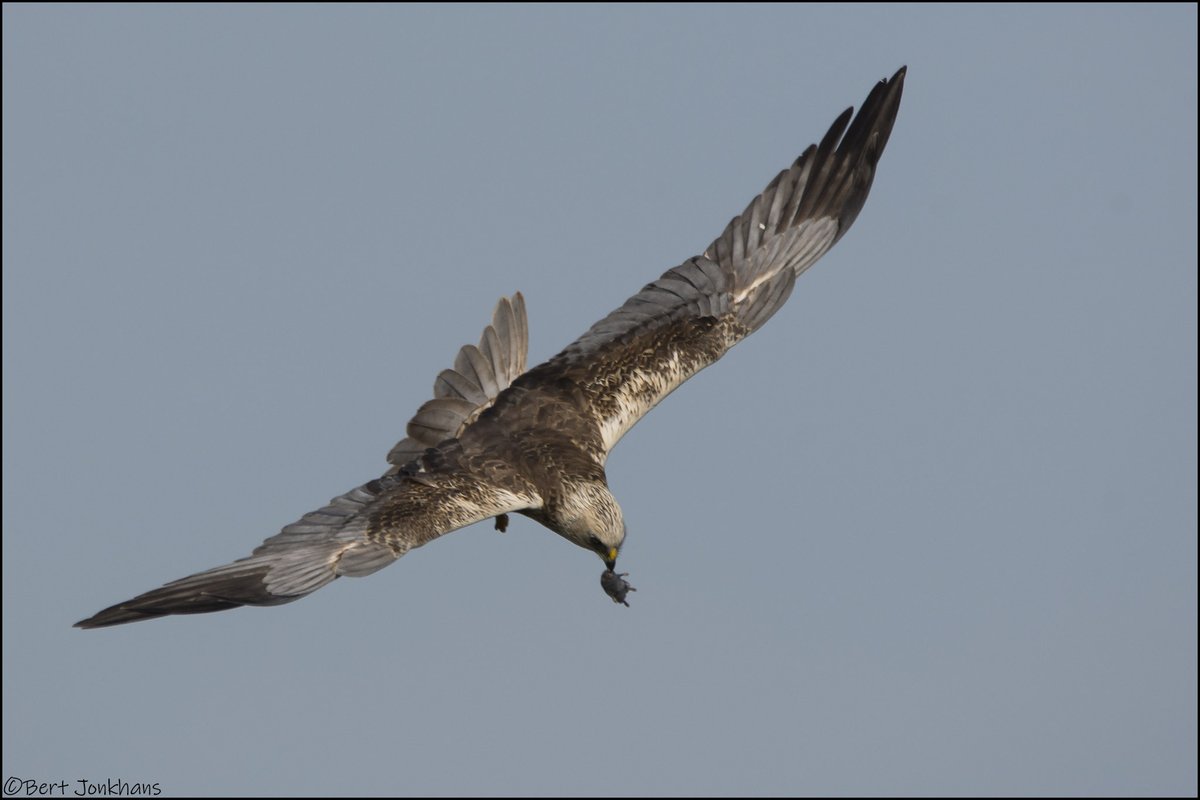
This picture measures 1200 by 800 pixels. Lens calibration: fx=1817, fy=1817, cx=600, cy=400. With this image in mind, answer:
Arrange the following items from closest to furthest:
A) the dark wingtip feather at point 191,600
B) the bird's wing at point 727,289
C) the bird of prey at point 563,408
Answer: the dark wingtip feather at point 191,600 < the bird of prey at point 563,408 < the bird's wing at point 727,289

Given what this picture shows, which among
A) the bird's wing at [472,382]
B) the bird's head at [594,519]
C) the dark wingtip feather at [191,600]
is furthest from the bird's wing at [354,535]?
the bird's wing at [472,382]

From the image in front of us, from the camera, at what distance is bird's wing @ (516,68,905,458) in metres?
16.0

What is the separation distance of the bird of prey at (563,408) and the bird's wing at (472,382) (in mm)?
13

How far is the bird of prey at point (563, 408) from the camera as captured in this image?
540 inches

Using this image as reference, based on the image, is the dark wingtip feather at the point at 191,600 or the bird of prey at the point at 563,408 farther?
the bird of prey at the point at 563,408

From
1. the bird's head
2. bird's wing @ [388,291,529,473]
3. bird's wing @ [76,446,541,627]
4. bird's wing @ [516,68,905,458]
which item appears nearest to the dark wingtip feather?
bird's wing @ [76,446,541,627]

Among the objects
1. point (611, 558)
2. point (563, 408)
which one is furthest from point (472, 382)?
point (611, 558)

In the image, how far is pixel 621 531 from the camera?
47.0 ft

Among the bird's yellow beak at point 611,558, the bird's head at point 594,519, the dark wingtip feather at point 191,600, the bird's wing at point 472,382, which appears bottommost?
the dark wingtip feather at point 191,600

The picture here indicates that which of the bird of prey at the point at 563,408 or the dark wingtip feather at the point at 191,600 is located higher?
the bird of prey at the point at 563,408

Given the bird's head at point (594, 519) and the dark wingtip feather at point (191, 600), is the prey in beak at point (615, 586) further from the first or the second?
the dark wingtip feather at point (191, 600)

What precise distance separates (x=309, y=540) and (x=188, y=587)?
39.2 inches

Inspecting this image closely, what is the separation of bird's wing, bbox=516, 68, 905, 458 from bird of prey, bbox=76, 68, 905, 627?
0.01 metres

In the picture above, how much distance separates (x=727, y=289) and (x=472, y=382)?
102 inches
